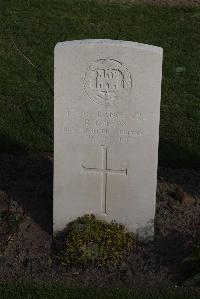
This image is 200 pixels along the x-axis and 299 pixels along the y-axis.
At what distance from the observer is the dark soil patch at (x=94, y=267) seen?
5840mm

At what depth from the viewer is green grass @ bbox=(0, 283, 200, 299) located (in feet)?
17.9

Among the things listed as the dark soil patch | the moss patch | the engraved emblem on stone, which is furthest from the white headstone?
the dark soil patch

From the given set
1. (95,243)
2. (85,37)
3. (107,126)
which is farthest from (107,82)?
(85,37)

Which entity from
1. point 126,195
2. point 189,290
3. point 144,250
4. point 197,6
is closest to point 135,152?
point 126,195

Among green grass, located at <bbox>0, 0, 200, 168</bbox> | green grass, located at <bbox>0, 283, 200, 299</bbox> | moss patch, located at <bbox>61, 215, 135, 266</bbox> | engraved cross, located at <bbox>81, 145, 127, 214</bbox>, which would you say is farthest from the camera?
green grass, located at <bbox>0, 0, 200, 168</bbox>

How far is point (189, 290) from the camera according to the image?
5.52m

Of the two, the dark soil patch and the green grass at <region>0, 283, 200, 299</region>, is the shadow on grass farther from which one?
the green grass at <region>0, 283, 200, 299</region>

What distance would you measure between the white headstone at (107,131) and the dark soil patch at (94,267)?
258mm

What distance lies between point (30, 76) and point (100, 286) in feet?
18.7

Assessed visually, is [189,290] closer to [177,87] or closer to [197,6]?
[177,87]

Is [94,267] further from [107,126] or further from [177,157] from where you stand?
[177,157]

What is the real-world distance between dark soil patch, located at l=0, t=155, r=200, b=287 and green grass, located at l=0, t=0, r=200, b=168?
0.59 m

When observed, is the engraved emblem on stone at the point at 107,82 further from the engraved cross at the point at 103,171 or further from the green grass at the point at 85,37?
the green grass at the point at 85,37

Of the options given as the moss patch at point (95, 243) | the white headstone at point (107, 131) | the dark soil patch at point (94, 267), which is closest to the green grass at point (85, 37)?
the dark soil patch at point (94, 267)
